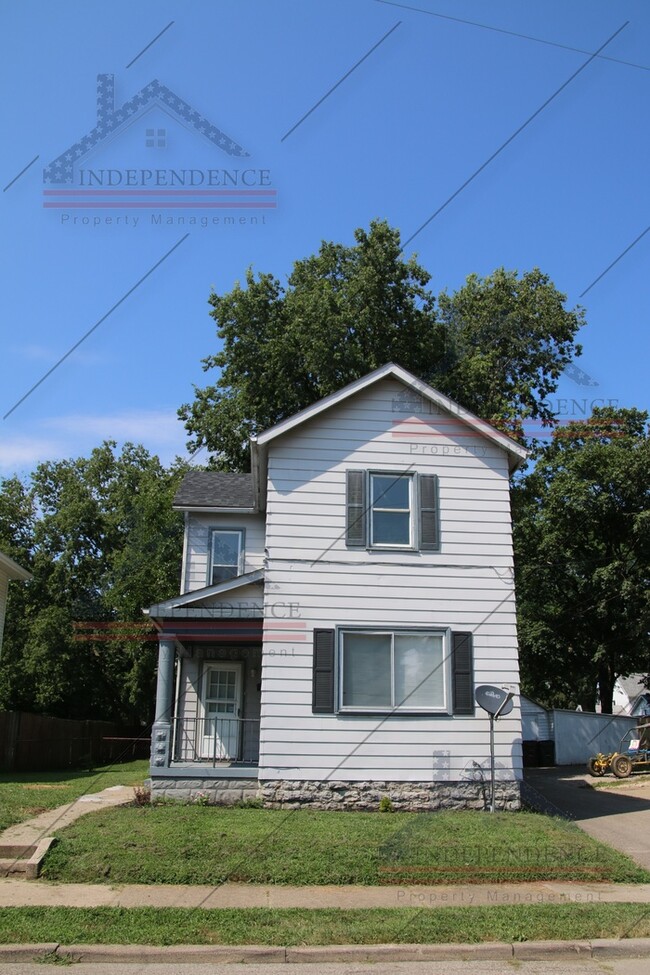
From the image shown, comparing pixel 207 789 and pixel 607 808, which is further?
pixel 607 808

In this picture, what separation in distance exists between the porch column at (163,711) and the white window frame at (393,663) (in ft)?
9.69

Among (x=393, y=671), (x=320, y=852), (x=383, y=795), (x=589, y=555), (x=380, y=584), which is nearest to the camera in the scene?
(x=320, y=852)

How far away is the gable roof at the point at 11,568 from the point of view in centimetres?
2123

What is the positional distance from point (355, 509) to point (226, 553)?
504 cm

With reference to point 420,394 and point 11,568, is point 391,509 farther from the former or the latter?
point 11,568

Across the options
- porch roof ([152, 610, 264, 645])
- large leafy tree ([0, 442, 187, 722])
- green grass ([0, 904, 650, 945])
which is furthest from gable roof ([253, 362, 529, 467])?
large leafy tree ([0, 442, 187, 722])

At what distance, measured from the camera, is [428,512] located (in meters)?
15.0

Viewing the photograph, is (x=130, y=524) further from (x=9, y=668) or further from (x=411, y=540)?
(x=411, y=540)

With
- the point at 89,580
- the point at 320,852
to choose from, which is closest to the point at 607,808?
the point at 320,852

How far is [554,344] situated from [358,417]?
16911 millimetres

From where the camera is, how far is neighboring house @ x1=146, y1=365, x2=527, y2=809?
45.1 feet

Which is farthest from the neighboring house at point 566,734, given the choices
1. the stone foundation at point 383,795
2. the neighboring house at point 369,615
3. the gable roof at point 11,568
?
the gable roof at point 11,568

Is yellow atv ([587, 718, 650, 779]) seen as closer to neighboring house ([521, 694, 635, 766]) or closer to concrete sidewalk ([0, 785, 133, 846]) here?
neighboring house ([521, 694, 635, 766])

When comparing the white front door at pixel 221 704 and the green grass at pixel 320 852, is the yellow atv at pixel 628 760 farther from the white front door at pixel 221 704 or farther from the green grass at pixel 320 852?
the green grass at pixel 320 852
